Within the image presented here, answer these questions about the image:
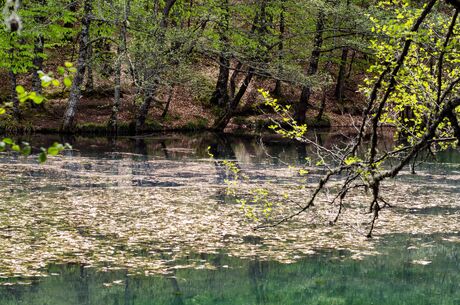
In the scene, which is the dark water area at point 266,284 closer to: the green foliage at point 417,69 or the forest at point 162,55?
the green foliage at point 417,69

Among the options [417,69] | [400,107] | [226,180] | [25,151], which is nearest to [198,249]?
[226,180]

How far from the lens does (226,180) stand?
34.6ft

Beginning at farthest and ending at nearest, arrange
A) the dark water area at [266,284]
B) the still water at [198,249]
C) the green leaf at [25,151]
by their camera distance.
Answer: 1. the still water at [198,249]
2. the dark water area at [266,284]
3. the green leaf at [25,151]

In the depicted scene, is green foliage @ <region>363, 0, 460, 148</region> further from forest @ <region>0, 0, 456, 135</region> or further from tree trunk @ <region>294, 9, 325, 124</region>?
tree trunk @ <region>294, 9, 325, 124</region>

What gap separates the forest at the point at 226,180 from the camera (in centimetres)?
860

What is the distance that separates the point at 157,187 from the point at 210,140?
1628 cm

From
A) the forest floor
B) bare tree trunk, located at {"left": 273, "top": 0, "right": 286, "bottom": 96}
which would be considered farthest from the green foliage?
bare tree trunk, located at {"left": 273, "top": 0, "right": 286, "bottom": 96}

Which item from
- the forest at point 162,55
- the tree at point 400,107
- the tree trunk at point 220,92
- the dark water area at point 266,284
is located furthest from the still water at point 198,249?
the tree trunk at point 220,92

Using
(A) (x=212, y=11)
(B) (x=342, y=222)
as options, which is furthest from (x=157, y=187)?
(A) (x=212, y=11)

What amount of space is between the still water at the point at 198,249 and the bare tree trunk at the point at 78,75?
13.2 metres

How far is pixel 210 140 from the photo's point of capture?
118 feet

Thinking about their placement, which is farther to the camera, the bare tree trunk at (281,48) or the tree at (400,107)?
the bare tree trunk at (281,48)

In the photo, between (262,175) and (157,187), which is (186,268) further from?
(262,175)

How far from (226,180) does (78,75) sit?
25743mm
